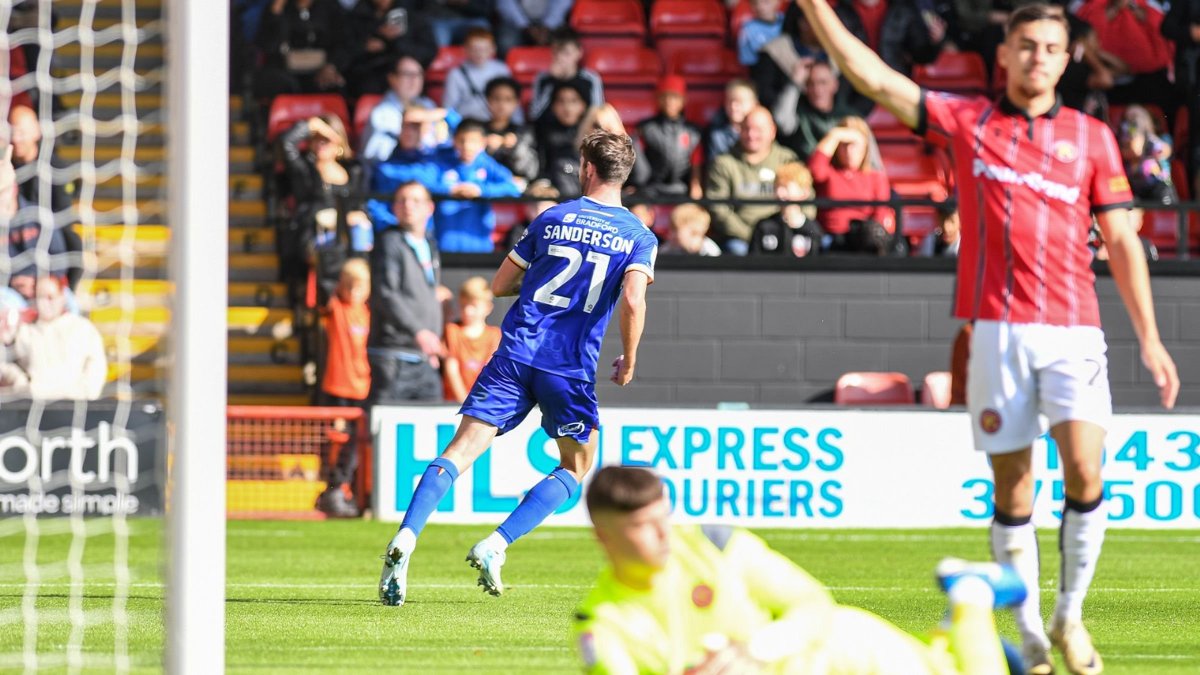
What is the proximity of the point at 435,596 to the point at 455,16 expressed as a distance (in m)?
10.5

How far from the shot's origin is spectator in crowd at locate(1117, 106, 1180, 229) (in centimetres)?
1538

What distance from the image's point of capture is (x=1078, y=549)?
6.12 meters

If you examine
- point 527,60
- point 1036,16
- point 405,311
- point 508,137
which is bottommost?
point 405,311

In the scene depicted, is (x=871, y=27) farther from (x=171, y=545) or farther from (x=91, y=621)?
(x=171, y=545)

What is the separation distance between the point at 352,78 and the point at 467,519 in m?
6.00

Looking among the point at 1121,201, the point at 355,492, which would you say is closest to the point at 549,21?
the point at 355,492

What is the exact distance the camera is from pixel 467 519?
13.4 meters

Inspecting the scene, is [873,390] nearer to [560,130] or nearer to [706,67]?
[560,130]

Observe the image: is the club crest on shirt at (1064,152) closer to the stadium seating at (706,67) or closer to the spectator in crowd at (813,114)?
the spectator in crowd at (813,114)

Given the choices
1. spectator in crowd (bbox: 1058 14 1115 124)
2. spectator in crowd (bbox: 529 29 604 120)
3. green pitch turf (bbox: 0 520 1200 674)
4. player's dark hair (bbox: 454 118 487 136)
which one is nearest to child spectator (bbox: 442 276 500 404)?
green pitch turf (bbox: 0 520 1200 674)

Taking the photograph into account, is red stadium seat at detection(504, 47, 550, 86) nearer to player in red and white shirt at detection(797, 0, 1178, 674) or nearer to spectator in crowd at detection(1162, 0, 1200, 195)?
spectator in crowd at detection(1162, 0, 1200, 195)

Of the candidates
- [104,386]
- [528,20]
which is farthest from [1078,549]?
[528,20]

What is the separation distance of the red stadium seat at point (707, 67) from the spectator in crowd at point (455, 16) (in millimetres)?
2026

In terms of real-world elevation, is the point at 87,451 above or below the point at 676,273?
below
